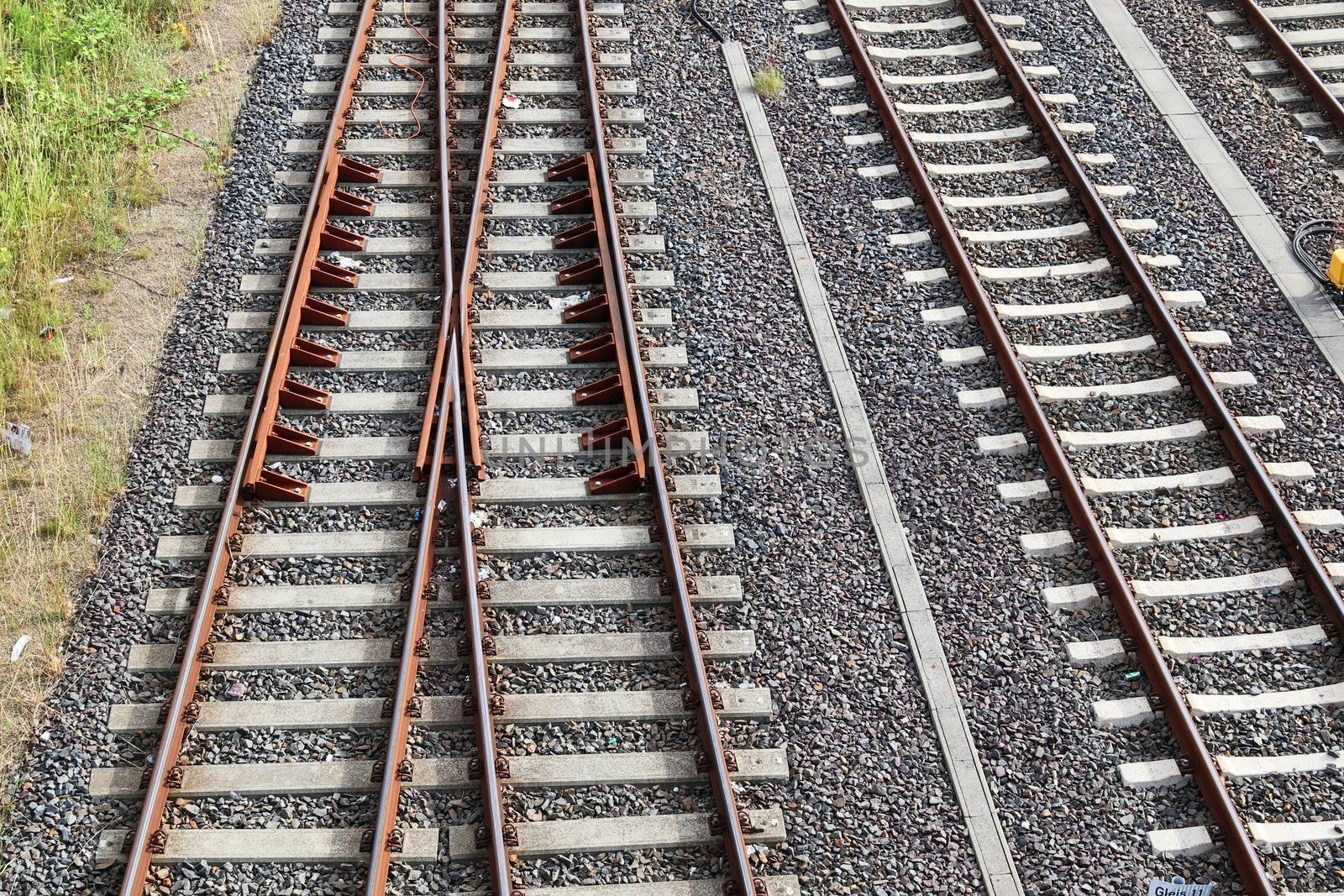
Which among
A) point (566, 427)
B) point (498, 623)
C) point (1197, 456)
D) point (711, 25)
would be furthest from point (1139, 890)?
point (711, 25)

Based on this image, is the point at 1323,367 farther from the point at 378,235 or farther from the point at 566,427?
the point at 378,235

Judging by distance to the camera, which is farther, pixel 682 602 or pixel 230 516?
pixel 230 516

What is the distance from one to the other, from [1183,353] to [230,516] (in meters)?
7.30

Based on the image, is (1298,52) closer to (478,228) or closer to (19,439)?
(478,228)

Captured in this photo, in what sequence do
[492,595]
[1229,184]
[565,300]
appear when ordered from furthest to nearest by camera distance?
1. [1229,184]
2. [565,300]
3. [492,595]

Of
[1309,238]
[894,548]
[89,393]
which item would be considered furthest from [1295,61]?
[89,393]

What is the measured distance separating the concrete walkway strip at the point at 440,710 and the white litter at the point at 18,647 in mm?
855

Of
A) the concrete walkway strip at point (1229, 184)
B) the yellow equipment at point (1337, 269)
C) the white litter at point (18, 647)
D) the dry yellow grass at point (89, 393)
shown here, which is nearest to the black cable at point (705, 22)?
the concrete walkway strip at point (1229, 184)

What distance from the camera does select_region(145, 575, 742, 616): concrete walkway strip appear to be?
8.05 metres

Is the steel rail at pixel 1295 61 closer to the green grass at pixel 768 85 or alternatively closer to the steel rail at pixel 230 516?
the green grass at pixel 768 85

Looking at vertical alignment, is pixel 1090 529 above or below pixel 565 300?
below

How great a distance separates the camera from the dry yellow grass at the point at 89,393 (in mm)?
8016

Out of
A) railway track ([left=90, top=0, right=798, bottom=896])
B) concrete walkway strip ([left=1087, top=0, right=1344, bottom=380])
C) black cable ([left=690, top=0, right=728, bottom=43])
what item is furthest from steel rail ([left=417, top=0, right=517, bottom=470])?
concrete walkway strip ([left=1087, top=0, right=1344, bottom=380])

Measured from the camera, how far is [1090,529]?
8.61 m
